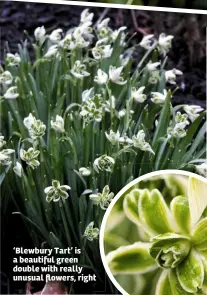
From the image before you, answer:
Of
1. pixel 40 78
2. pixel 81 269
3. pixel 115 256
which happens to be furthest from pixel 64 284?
pixel 40 78

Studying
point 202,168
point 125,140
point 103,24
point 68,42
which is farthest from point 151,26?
point 202,168

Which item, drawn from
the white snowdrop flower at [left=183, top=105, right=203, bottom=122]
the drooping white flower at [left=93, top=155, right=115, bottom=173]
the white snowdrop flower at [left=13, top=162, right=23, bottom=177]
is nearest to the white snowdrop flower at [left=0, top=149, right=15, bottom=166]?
the white snowdrop flower at [left=13, top=162, right=23, bottom=177]

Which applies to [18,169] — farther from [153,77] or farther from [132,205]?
[153,77]

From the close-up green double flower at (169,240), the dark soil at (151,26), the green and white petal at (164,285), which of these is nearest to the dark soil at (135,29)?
the dark soil at (151,26)

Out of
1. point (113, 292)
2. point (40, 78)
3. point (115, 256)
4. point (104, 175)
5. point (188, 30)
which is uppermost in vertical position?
point (188, 30)

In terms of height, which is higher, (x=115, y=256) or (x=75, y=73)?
(x=75, y=73)

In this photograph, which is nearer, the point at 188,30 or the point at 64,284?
the point at 64,284

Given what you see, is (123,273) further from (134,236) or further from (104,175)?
(104,175)
